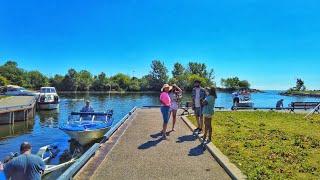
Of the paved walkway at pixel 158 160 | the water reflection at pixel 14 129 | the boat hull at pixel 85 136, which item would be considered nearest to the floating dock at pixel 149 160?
the paved walkway at pixel 158 160

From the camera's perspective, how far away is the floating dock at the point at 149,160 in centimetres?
1066

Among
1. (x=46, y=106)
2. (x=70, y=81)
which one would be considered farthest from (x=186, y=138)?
(x=70, y=81)

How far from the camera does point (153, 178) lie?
1031 centimetres

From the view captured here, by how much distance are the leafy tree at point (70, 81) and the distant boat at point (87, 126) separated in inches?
6440

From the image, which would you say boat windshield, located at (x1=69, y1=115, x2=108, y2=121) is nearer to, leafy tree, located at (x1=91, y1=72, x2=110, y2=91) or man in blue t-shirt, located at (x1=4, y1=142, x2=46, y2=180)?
man in blue t-shirt, located at (x1=4, y1=142, x2=46, y2=180)

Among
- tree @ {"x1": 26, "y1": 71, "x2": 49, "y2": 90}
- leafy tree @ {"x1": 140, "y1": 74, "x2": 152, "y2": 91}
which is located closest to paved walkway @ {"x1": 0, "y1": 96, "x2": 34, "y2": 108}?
tree @ {"x1": 26, "y1": 71, "x2": 49, "y2": 90}

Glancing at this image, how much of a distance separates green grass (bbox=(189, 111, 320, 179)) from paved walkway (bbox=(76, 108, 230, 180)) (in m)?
0.87

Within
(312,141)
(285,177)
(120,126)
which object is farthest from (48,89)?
(285,177)

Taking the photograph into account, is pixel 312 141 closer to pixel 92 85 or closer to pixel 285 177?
pixel 285 177

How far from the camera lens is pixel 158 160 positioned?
40.8 feet

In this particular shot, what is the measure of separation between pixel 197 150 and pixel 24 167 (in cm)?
738

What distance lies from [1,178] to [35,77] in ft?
598

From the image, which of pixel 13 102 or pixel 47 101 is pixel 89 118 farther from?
pixel 47 101

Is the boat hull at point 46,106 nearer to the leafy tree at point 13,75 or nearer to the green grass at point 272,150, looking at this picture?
the green grass at point 272,150
